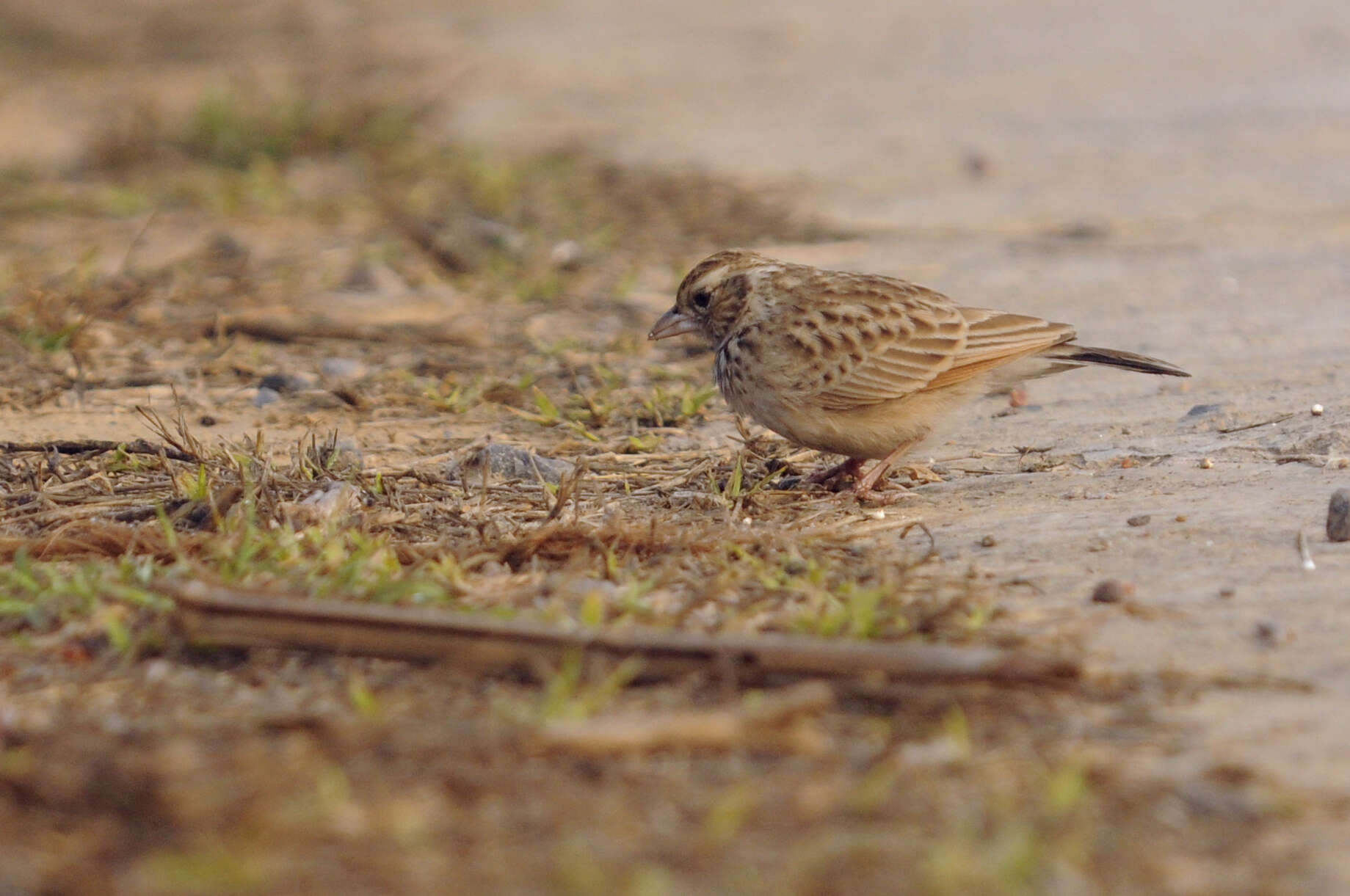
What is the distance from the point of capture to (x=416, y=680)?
338cm

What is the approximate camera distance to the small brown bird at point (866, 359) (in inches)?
205

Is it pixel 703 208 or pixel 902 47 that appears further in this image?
pixel 902 47

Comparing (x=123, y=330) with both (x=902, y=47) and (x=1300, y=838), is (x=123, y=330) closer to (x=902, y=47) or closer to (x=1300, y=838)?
(x=1300, y=838)

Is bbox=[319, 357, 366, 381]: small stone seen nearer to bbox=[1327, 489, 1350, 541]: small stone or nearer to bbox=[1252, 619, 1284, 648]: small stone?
bbox=[1327, 489, 1350, 541]: small stone

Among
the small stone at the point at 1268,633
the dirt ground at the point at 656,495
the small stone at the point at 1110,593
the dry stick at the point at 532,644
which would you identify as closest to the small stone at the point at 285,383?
the dirt ground at the point at 656,495

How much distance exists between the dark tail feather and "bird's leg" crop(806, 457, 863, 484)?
73 centimetres

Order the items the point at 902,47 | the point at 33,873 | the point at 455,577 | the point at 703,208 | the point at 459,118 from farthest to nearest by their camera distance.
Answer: the point at 902,47 < the point at 459,118 < the point at 703,208 < the point at 455,577 < the point at 33,873

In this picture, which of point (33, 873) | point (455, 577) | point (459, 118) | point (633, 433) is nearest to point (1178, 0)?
point (459, 118)

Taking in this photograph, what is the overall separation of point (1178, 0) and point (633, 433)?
11.4 m

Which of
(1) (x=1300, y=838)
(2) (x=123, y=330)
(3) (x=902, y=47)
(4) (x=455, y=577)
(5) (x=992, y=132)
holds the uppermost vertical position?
(3) (x=902, y=47)

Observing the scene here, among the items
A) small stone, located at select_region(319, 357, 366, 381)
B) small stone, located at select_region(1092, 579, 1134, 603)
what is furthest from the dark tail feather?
small stone, located at select_region(319, 357, 366, 381)

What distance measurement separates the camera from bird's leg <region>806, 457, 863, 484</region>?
5.40 m

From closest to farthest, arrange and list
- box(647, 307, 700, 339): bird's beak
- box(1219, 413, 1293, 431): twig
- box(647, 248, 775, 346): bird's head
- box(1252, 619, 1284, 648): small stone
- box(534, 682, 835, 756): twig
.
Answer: box(534, 682, 835, 756): twig, box(1252, 619, 1284, 648): small stone, box(1219, 413, 1293, 431): twig, box(647, 248, 775, 346): bird's head, box(647, 307, 700, 339): bird's beak

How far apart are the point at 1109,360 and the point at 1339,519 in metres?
1.30
